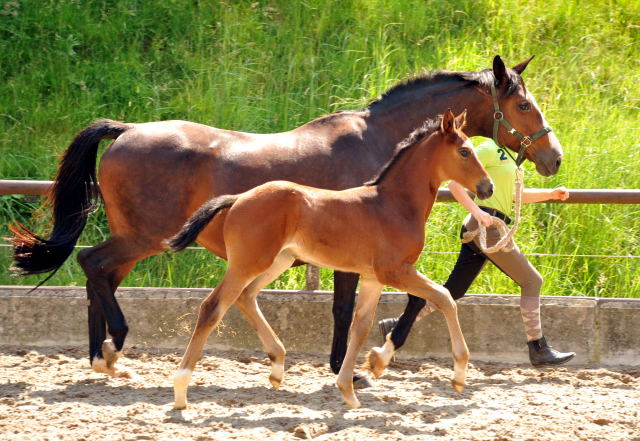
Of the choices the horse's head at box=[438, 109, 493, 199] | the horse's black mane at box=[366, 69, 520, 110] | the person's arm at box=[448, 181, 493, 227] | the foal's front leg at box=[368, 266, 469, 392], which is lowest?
the foal's front leg at box=[368, 266, 469, 392]

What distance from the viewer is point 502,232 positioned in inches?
205

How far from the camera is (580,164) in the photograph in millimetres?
8070

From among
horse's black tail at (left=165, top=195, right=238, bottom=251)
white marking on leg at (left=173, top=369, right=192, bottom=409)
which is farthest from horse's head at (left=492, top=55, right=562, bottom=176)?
white marking on leg at (left=173, top=369, right=192, bottom=409)

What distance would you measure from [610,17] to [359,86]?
3.86 m

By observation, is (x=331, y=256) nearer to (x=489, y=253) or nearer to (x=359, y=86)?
(x=489, y=253)

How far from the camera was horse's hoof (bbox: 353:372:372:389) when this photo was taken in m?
5.31

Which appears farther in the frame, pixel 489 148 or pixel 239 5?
pixel 239 5

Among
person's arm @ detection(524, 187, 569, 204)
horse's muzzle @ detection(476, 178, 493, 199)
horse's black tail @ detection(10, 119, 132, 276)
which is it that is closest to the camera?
horse's muzzle @ detection(476, 178, 493, 199)

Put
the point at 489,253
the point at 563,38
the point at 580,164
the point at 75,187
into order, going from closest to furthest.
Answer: the point at 489,253
the point at 75,187
the point at 580,164
the point at 563,38

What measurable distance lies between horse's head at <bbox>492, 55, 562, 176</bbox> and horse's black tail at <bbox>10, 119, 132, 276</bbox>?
2.43m

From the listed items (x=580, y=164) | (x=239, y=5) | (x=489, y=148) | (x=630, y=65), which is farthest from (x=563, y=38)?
(x=489, y=148)

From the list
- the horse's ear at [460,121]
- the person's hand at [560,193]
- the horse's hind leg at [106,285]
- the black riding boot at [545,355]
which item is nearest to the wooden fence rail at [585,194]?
the person's hand at [560,193]


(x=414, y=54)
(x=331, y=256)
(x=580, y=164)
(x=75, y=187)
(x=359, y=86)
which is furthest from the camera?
(x=414, y=54)

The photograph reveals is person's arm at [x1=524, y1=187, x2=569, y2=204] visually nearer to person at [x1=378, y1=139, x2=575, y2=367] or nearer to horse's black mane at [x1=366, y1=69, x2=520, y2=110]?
person at [x1=378, y1=139, x2=575, y2=367]
